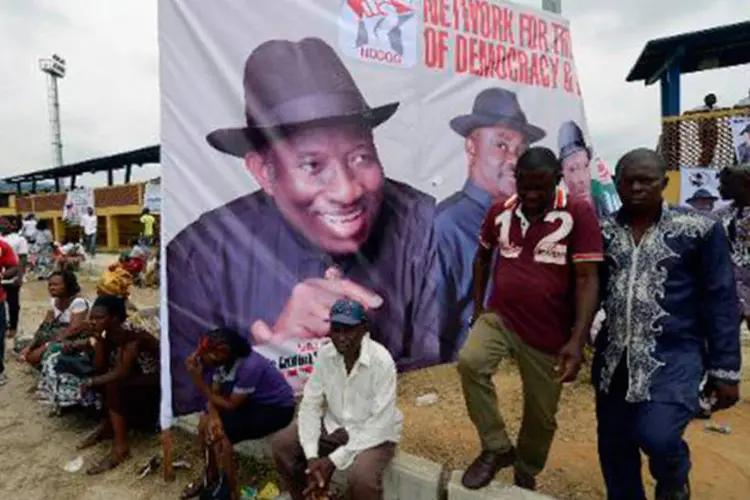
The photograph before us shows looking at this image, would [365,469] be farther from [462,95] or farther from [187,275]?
[462,95]

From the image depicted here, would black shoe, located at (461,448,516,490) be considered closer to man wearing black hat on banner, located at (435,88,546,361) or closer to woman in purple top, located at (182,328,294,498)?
woman in purple top, located at (182,328,294,498)

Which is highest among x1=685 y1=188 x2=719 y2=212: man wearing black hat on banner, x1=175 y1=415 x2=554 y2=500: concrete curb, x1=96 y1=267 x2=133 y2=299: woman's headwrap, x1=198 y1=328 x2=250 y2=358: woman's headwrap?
x1=685 y1=188 x2=719 y2=212: man wearing black hat on banner

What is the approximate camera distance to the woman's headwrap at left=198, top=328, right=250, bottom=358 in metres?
3.06

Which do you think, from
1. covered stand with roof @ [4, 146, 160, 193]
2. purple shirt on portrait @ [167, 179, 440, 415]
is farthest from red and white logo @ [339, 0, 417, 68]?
covered stand with roof @ [4, 146, 160, 193]

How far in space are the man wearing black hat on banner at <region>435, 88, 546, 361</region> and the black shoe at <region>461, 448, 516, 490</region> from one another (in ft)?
6.47

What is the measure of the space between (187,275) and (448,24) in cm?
275

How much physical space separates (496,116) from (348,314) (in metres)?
2.89

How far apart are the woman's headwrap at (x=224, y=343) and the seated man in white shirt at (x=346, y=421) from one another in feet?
1.88

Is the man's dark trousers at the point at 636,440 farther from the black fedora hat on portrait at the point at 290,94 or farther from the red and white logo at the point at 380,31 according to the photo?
the red and white logo at the point at 380,31

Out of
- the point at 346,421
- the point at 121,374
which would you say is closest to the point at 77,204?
the point at 121,374

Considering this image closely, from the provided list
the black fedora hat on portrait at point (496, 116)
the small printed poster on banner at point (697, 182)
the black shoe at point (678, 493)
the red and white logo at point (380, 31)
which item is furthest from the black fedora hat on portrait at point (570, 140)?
the small printed poster on banner at point (697, 182)

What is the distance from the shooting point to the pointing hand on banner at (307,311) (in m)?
3.68

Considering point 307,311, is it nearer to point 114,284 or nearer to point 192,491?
point 192,491

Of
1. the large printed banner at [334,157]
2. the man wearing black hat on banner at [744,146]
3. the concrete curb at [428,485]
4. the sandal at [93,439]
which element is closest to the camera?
the concrete curb at [428,485]
